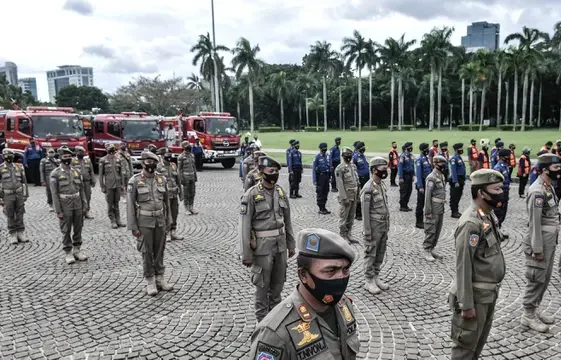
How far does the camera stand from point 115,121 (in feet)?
62.7

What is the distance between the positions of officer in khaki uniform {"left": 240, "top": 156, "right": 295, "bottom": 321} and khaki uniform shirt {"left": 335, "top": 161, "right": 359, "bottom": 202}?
384 centimetres

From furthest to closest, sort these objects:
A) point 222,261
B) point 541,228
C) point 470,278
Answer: point 222,261 < point 541,228 < point 470,278

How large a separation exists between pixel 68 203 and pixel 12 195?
2.13 metres

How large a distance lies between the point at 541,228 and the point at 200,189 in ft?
40.2

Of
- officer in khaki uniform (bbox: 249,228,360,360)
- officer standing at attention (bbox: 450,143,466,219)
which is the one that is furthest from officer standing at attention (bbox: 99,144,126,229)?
officer in khaki uniform (bbox: 249,228,360,360)

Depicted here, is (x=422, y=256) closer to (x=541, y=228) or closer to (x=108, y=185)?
(x=541, y=228)

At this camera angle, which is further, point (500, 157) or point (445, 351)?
point (500, 157)

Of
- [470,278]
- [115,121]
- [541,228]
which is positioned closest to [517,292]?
[541,228]

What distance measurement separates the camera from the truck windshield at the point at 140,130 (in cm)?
1908

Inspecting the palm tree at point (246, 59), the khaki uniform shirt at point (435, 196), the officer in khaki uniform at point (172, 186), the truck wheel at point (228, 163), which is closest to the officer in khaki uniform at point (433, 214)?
the khaki uniform shirt at point (435, 196)

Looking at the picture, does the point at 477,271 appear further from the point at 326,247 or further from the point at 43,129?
the point at 43,129

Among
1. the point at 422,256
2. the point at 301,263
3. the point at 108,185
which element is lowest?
the point at 422,256

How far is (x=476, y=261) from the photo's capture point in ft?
11.1

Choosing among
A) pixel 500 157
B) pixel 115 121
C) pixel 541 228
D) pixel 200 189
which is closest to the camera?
pixel 541 228
